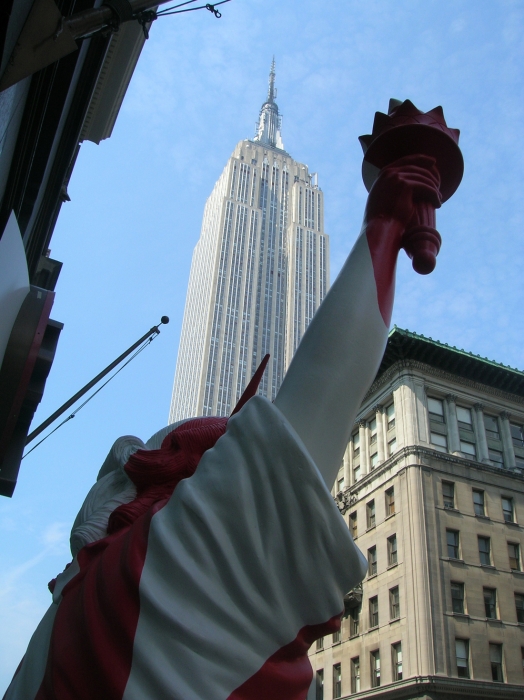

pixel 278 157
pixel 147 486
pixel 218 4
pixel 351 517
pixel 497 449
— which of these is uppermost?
pixel 278 157

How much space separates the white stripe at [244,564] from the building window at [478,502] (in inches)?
1137

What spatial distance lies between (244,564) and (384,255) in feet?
4.37

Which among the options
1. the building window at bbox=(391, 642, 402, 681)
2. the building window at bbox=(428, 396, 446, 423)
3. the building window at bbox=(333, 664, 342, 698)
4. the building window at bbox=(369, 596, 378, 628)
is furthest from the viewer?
the building window at bbox=(428, 396, 446, 423)

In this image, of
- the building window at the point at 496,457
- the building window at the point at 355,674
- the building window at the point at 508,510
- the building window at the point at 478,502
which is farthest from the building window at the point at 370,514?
the building window at the point at 496,457

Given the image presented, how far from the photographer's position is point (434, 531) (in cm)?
2683

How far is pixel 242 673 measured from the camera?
1.78 metres

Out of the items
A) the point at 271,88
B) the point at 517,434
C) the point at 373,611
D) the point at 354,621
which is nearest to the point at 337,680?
the point at 354,621

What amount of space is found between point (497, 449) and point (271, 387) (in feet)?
150

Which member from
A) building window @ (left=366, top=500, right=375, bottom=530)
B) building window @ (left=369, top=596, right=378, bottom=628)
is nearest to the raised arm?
building window @ (left=369, top=596, right=378, bottom=628)

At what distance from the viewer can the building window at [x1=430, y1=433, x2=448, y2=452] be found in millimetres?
30156

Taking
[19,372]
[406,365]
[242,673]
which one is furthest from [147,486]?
[406,365]

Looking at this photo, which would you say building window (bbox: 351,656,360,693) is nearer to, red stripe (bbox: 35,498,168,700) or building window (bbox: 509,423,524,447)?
building window (bbox: 509,423,524,447)

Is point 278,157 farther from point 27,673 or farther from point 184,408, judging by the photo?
point 27,673

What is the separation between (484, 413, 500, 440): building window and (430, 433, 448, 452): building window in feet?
8.84
